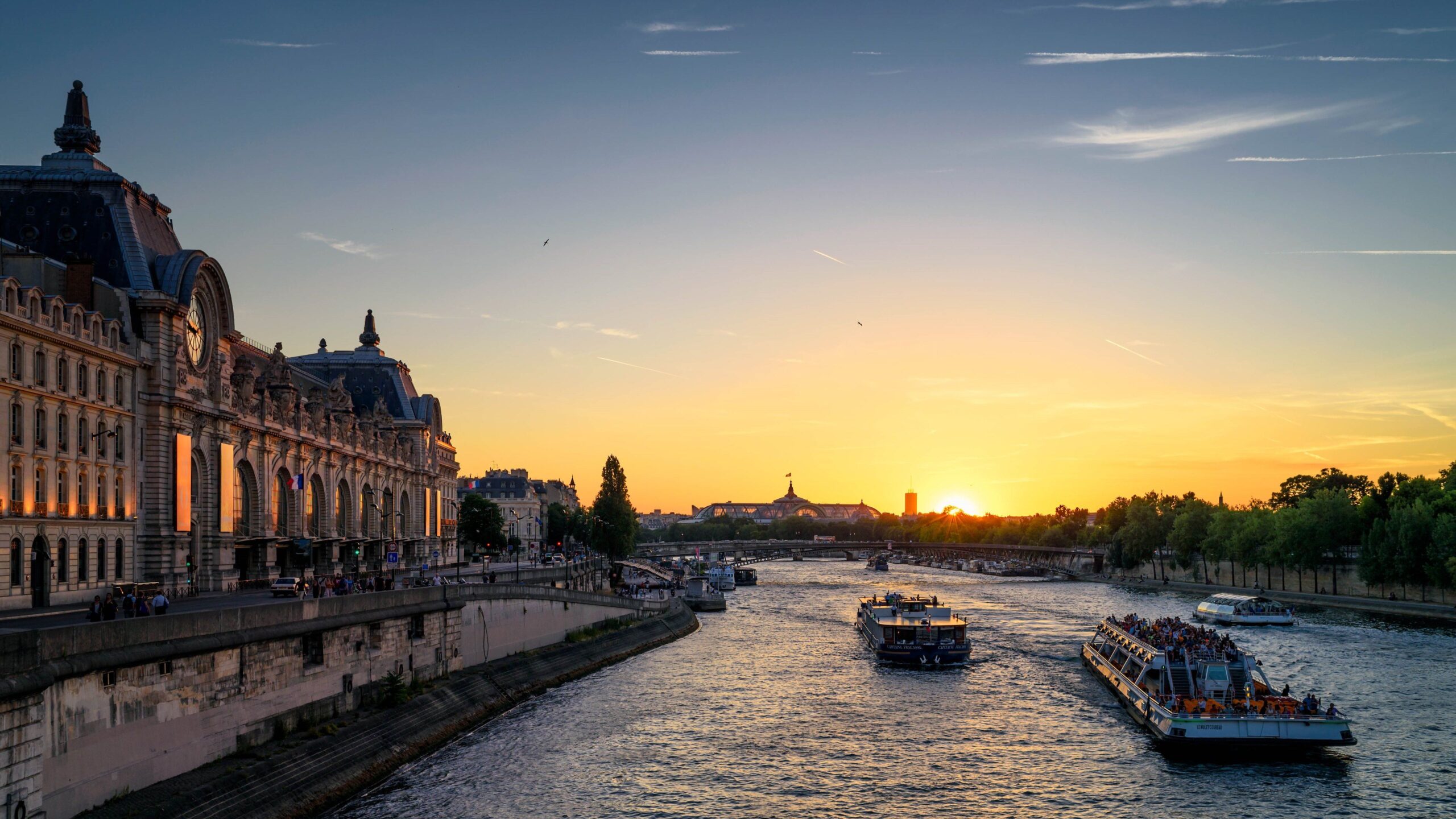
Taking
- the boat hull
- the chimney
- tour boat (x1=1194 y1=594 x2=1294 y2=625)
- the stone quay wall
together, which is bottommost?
tour boat (x1=1194 y1=594 x2=1294 y2=625)

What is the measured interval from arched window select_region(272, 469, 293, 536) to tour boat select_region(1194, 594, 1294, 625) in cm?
7455

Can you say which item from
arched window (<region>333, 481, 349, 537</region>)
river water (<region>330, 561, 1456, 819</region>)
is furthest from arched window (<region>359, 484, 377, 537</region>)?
river water (<region>330, 561, 1456, 819</region>)

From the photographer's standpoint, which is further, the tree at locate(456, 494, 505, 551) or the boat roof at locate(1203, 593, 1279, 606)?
the tree at locate(456, 494, 505, 551)

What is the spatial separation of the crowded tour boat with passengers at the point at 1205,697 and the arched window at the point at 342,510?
5338 cm

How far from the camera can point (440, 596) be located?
2087 inches

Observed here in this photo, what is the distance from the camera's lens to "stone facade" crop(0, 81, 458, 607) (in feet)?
149

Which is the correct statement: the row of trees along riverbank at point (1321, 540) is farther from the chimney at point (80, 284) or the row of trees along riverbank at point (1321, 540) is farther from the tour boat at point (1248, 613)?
the chimney at point (80, 284)

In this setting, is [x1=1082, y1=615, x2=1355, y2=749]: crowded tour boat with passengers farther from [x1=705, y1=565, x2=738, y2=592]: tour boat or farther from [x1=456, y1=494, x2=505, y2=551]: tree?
[x1=456, y1=494, x2=505, y2=551]: tree

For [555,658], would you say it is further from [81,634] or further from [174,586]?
[81,634]

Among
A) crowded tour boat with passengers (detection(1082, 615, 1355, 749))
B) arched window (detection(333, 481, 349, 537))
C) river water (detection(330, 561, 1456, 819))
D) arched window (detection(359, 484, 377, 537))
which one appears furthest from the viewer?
arched window (detection(359, 484, 377, 537))

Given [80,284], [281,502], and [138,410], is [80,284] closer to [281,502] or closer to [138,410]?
[138,410]

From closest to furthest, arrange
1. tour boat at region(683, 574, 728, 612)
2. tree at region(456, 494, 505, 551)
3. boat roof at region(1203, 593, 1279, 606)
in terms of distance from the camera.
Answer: boat roof at region(1203, 593, 1279, 606)
tour boat at region(683, 574, 728, 612)
tree at region(456, 494, 505, 551)

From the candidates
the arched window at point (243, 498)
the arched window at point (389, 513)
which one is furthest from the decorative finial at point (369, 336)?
the arched window at point (243, 498)

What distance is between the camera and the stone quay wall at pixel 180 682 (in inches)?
956
